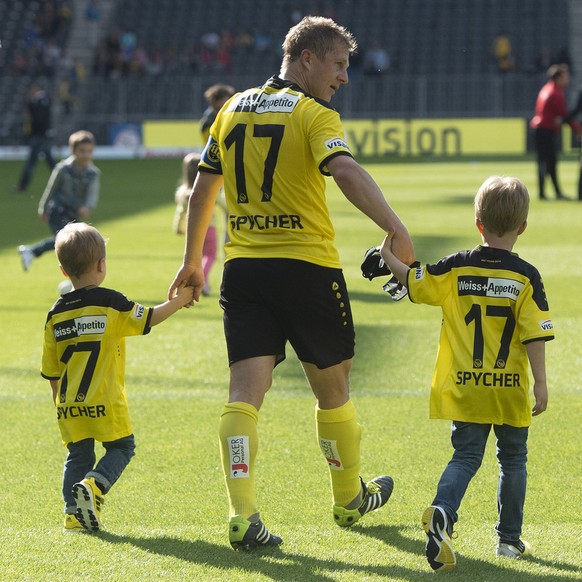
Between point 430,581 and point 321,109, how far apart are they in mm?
1700

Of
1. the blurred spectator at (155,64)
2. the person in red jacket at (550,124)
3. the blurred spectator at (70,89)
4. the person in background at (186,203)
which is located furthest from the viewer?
the blurred spectator at (155,64)

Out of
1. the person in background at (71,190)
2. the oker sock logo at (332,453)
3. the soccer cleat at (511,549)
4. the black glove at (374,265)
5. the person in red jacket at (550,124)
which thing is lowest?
the soccer cleat at (511,549)

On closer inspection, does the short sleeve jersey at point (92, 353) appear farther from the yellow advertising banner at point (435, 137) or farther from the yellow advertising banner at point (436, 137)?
the yellow advertising banner at point (436, 137)

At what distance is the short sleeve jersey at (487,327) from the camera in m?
4.19

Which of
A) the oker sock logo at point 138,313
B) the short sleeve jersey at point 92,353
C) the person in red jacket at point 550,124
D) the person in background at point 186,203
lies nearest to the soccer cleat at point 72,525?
the short sleeve jersey at point 92,353

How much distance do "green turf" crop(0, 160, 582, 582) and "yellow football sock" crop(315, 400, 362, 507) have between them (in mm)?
145

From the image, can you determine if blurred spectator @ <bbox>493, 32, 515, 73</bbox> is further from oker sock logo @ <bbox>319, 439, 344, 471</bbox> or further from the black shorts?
the black shorts

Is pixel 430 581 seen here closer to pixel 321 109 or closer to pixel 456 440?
pixel 456 440

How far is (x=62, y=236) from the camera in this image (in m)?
4.56

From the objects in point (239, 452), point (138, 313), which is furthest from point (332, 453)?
point (138, 313)

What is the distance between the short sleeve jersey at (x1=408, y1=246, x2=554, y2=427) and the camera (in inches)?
165

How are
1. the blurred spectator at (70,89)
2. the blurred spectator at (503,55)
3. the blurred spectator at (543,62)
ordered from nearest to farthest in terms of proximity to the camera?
1. the blurred spectator at (70,89)
2. the blurred spectator at (543,62)
3. the blurred spectator at (503,55)

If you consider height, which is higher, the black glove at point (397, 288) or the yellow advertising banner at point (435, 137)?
the yellow advertising banner at point (435, 137)

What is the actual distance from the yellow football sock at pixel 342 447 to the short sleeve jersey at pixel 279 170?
23.2 inches
